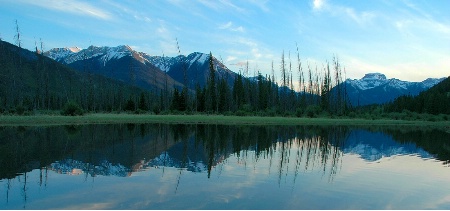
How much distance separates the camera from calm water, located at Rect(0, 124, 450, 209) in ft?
36.9

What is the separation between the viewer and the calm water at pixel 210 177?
11.2 metres

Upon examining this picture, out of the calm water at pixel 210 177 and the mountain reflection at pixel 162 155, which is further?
the mountain reflection at pixel 162 155

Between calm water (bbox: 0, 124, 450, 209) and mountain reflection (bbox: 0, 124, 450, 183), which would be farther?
mountain reflection (bbox: 0, 124, 450, 183)

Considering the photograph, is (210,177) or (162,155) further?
(162,155)

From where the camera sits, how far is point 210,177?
15.2m

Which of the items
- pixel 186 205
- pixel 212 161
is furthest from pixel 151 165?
pixel 186 205

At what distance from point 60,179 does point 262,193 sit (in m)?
7.60

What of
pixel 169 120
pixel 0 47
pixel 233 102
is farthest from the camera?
pixel 233 102

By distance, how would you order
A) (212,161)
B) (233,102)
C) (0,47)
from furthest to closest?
1. (233,102)
2. (0,47)
3. (212,161)

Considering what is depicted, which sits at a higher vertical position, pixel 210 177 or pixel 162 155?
pixel 162 155

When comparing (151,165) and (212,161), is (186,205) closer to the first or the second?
(151,165)

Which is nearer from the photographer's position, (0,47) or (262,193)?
(262,193)

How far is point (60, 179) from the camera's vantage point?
553 inches

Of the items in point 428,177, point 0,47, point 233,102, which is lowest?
point 428,177
